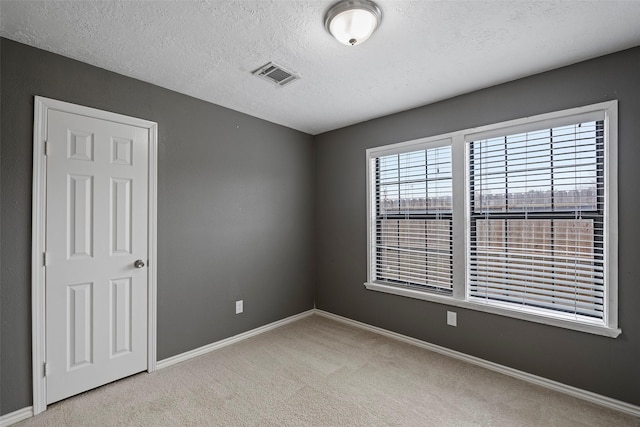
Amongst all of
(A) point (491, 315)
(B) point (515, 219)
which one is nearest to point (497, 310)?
(A) point (491, 315)

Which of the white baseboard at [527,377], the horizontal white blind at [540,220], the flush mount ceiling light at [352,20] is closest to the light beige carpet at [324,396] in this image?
the white baseboard at [527,377]

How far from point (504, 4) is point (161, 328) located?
344 centimetres

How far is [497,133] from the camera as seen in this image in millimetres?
2605

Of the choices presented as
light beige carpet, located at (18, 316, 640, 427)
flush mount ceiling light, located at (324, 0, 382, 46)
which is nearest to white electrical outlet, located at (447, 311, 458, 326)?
light beige carpet, located at (18, 316, 640, 427)

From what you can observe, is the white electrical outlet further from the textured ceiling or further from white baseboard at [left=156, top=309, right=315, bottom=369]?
the textured ceiling

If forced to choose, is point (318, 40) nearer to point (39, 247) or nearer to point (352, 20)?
point (352, 20)

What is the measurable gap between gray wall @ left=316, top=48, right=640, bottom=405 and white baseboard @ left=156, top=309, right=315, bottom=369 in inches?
24.0

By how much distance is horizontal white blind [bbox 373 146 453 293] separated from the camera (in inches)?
117

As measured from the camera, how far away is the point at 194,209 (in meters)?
2.89

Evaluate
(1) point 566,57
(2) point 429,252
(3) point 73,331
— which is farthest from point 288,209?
(1) point 566,57

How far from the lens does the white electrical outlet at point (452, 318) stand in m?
2.84

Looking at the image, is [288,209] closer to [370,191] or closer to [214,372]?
[370,191]

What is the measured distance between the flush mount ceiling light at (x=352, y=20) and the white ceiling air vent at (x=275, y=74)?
650 millimetres

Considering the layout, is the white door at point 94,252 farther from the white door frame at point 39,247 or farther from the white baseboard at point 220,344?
the white baseboard at point 220,344
